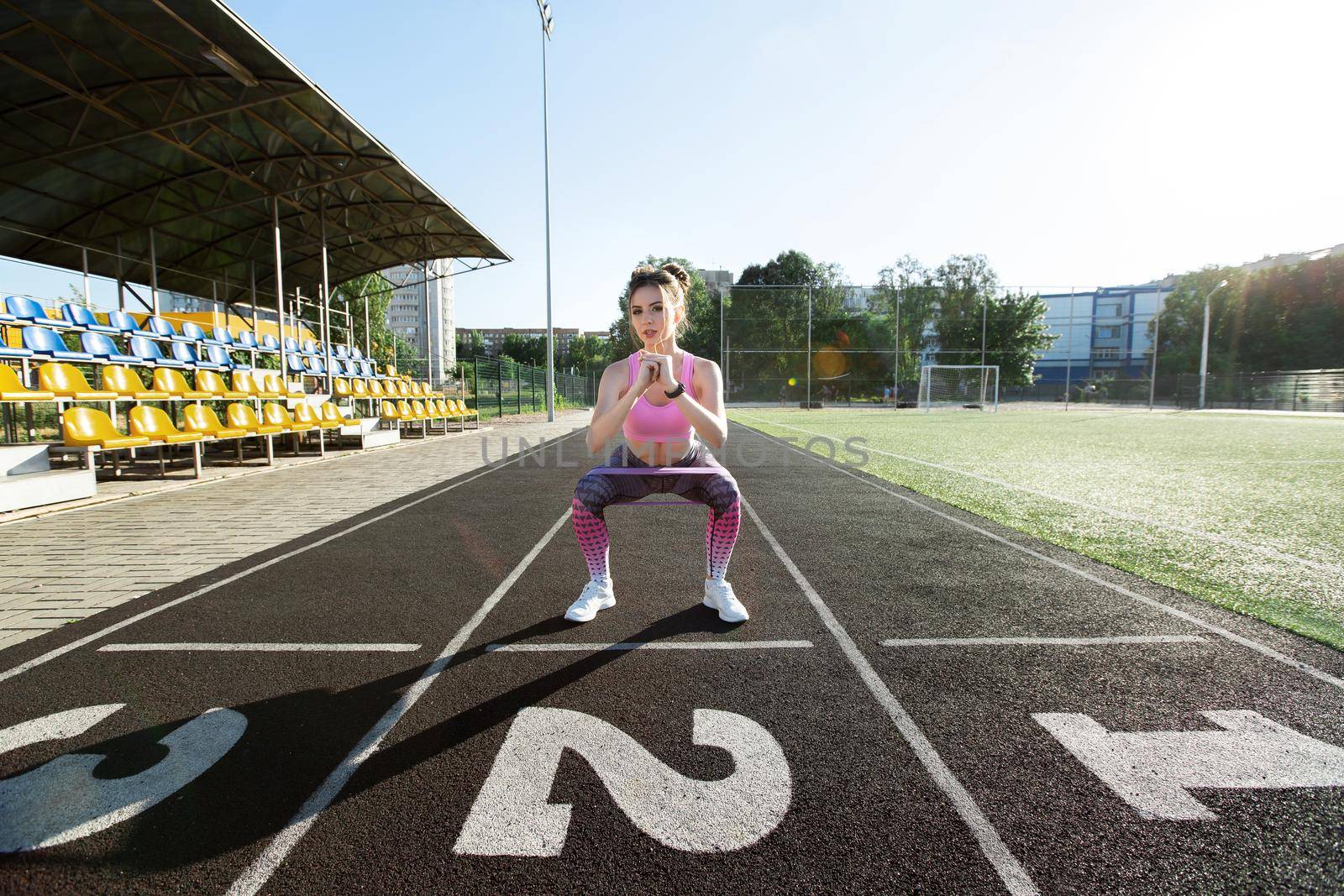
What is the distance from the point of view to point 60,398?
287 inches

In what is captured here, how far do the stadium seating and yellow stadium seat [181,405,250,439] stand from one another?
177 centimetres

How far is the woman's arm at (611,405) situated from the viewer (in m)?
3.05

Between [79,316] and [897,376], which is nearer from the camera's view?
[79,316]

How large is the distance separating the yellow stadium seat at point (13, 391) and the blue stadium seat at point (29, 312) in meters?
3.31

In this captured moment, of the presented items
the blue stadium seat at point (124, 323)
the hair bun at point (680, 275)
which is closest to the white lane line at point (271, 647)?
the hair bun at point (680, 275)

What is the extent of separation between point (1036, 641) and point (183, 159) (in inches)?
636

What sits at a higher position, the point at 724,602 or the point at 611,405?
the point at 611,405

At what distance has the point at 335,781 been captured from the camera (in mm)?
1980

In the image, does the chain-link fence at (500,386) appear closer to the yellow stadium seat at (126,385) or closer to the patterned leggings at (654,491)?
the yellow stadium seat at (126,385)

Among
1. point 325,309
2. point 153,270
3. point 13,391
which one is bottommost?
point 13,391

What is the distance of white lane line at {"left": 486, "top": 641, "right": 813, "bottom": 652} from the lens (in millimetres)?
3021

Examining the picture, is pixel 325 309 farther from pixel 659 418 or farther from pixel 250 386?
pixel 659 418

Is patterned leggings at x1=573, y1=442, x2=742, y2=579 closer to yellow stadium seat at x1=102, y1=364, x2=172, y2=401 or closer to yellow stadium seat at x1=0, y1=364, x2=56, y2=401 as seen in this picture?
yellow stadium seat at x1=0, y1=364, x2=56, y2=401

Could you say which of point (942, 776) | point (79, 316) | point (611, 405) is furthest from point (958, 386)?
point (942, 776)
